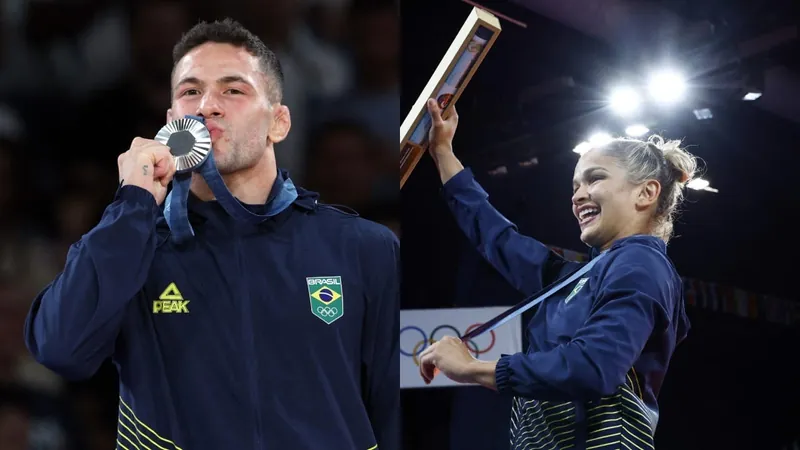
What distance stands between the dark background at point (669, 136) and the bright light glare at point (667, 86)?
4 centimetres

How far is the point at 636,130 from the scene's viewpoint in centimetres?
302

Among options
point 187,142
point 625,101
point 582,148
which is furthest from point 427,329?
point 187,142

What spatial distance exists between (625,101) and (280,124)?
1.60 metres

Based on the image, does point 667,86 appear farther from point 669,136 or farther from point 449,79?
point 449,79

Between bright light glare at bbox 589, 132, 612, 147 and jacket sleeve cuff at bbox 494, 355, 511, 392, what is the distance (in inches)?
36.1

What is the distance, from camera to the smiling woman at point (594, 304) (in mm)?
2475

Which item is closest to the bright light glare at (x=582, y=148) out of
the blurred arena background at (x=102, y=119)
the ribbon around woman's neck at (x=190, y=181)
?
the blurred arena background at (x=102, y=119)

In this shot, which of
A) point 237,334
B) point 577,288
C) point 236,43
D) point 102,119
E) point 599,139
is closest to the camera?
point 237,334

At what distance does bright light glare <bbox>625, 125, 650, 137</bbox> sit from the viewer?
301 centimetres

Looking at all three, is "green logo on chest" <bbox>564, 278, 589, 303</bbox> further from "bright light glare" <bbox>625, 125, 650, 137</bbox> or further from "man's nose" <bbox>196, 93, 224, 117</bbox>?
"man's nose" <bbox>196, 93, 224, 117</bbox>

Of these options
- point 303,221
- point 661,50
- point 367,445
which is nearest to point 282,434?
point 367,445

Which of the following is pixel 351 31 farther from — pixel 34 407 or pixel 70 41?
pixel 34 407

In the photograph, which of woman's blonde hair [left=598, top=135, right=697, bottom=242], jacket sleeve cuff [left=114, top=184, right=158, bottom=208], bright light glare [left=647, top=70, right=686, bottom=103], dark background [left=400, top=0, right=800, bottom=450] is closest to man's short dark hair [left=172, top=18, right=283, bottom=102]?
jacket sleeve cuff [left=114, top=184, right=158, bottom=208]

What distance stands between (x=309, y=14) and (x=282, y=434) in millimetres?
1068
